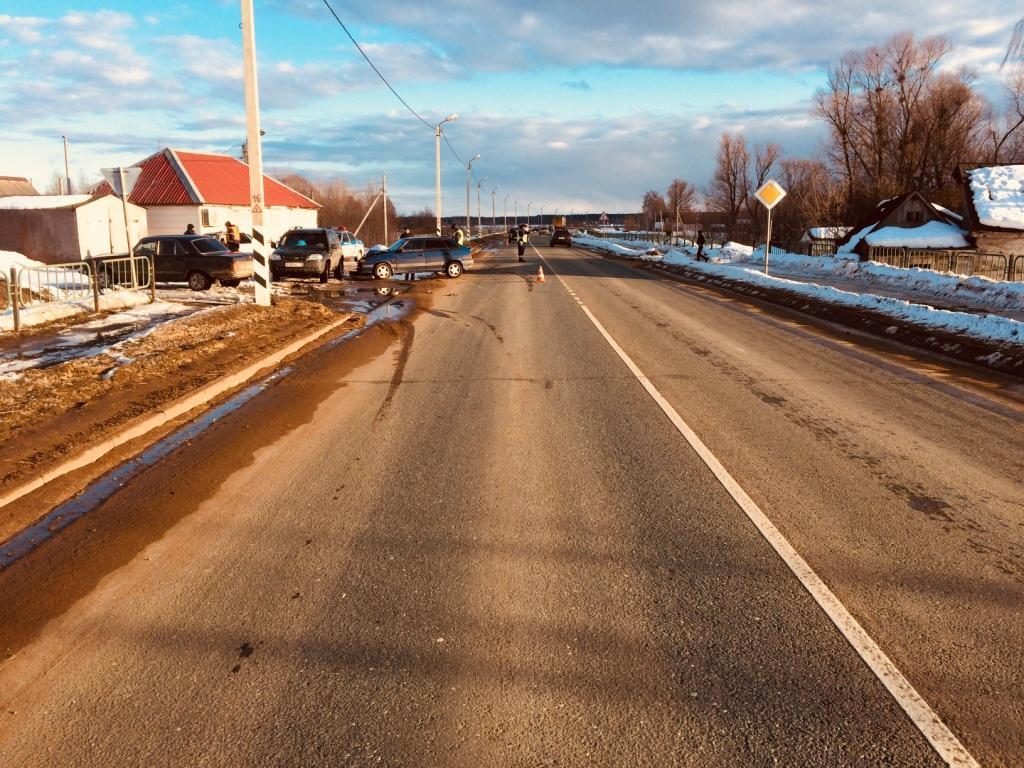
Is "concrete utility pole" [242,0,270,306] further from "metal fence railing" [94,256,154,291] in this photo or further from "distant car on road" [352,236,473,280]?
"distant car on road" [352,236,473,280]

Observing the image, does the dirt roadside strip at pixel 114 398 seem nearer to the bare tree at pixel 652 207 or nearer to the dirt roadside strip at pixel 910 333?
the dirt roadside strip at pixel 910 333

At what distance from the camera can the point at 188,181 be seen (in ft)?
148

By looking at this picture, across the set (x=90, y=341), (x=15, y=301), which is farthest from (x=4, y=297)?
(x=90, y=341)

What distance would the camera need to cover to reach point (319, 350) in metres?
12.4

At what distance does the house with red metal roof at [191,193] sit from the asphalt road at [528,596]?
134 ft

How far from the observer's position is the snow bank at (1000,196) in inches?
1596

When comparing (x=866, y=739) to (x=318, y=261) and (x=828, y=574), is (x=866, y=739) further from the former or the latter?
(x=318, y=261)

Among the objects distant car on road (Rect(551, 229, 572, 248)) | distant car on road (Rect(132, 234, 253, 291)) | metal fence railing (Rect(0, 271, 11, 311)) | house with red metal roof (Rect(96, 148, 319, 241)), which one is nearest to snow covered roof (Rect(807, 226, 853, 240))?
distant car on road (Rect(551, 229, 572, 248))

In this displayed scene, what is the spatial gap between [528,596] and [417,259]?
27.3 metres

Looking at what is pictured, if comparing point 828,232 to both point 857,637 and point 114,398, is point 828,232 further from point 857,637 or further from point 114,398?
point 857,637

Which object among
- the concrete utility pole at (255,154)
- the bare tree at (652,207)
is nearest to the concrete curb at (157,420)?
the concrete utility pole at (255,154)

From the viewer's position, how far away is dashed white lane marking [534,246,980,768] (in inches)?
109

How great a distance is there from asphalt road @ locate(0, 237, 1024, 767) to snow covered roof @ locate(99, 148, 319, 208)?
42195 mm

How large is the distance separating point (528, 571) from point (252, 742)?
69.9 inches
